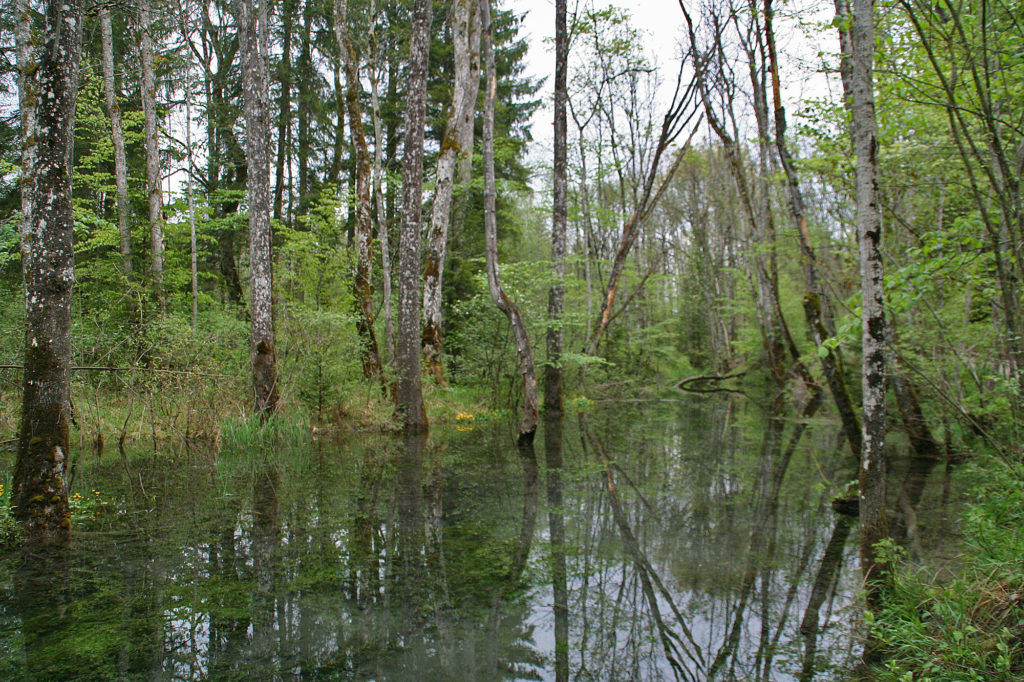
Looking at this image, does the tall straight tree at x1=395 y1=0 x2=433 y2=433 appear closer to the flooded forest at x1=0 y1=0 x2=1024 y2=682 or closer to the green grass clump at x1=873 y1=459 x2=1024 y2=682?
the flooded forest at x1=0 y1=0 x2=1024 y2=682

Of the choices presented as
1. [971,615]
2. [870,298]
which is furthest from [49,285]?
[971,615]

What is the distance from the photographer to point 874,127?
164 inches

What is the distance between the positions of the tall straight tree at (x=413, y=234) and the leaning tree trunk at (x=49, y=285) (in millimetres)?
6599

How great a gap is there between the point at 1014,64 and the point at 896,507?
14.0 ft

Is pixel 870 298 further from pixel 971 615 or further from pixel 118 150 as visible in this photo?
pixel 118 150

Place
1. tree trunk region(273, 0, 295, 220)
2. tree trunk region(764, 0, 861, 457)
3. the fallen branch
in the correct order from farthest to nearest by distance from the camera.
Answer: the fallen branch < tree trunk region(273, 0, 295, 220) < tree trunk region(764, 0, 861, 457)

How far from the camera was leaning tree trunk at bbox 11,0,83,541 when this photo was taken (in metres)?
4.83

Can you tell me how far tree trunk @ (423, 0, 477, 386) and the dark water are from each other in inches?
249

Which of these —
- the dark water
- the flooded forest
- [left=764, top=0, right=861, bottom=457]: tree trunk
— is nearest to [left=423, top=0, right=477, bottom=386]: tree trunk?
the flooded forest

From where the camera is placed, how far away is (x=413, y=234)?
37.6 feet

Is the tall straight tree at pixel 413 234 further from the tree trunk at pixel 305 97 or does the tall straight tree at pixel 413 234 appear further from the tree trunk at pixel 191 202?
the tree trunk at pixel 305 97

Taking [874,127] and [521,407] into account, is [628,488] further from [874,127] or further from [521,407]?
[521,407]

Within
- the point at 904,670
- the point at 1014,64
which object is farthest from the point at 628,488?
the point at 1014,64

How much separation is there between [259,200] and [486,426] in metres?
6.48
